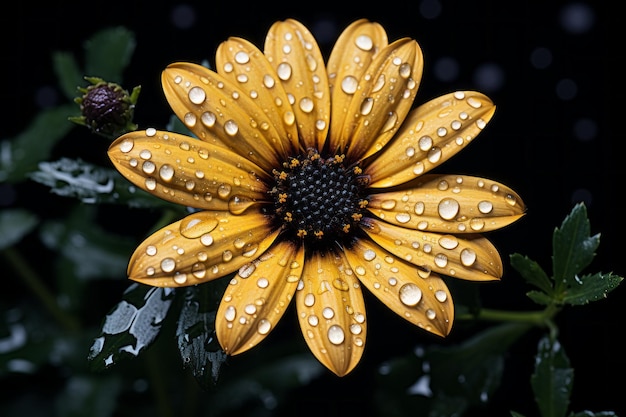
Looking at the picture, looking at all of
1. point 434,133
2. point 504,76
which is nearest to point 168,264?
point 434,133

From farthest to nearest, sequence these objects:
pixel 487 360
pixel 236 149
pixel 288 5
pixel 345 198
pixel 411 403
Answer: pixel 288 5, pixel 411 403, pixel 487 360, pixel 345 198, pixel 236 149

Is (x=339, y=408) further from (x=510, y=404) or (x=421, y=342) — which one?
(x=510, y=404)

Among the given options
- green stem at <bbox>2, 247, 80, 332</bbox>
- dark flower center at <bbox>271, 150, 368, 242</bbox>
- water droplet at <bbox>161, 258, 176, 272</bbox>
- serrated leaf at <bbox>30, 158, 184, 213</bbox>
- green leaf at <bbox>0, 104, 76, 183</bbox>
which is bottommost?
green stem at <bbox>2, 247, 80, 332</bbox>

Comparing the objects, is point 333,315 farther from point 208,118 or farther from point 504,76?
point 504,76

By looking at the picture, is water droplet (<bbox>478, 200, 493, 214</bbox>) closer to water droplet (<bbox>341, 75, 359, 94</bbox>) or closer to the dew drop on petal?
the dew drop on petal

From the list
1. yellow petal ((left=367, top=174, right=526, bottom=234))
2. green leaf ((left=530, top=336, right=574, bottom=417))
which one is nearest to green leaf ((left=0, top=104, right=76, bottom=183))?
yellow petal ((left=367, top=174, right=526, bottom=234))

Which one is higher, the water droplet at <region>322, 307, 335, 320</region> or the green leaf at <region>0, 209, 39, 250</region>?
the water droplet at <region>322, 307, 335, 320</region>

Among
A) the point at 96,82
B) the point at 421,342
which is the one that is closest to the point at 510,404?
the point at 421,342
